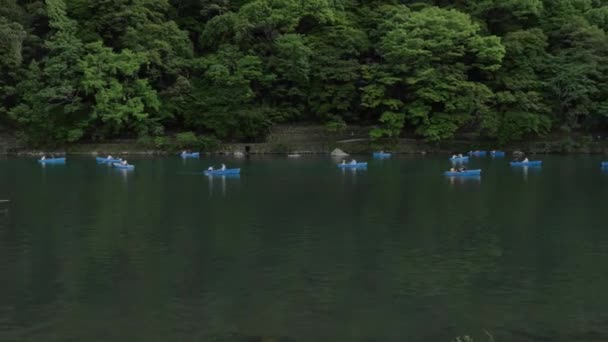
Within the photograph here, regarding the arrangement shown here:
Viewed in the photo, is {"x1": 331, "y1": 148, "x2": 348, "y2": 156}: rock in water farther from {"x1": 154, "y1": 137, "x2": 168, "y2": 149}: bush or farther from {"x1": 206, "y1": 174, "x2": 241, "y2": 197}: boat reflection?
{"x1": 206, "y1": 174, "x2": 241, "y2": 197}: boat reflection

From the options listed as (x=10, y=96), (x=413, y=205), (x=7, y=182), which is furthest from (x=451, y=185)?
(x=10, y=96)

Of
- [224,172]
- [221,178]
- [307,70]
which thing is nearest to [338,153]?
[307,70]

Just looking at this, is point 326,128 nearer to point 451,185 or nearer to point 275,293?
point 451,185

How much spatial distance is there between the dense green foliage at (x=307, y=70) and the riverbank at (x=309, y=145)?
922 mm

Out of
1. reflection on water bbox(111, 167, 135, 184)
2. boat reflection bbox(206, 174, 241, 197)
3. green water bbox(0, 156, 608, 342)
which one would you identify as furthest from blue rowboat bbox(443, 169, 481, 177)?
reflection on water bbox(111, 167, 135, 184)

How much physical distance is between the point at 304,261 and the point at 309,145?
122ft

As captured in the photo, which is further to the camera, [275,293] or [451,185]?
[451,185]

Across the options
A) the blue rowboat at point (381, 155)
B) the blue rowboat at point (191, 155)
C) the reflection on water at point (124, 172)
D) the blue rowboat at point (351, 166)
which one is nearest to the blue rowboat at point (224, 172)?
the reflection on water at point (124, 172)

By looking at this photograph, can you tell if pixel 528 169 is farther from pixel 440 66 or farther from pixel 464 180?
pixel 440 66

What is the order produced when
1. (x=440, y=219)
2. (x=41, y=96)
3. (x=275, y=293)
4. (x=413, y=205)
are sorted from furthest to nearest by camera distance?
(x=41, y=96), (x=413, y=205), (x=440, y=219), (x=275, y=293)

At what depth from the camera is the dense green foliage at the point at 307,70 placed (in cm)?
5481

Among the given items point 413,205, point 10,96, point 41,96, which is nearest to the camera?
point 413,205

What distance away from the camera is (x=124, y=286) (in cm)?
1638

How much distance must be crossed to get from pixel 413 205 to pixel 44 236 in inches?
539
